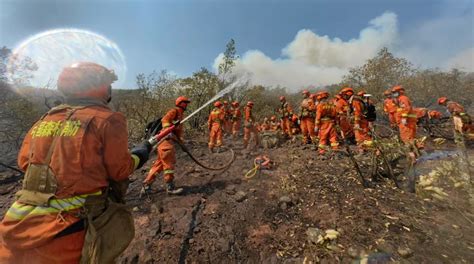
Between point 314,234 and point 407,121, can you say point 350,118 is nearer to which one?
point 407,121

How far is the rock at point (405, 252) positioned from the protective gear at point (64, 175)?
321 cm

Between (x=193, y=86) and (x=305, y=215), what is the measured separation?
Answer: 12073 mm

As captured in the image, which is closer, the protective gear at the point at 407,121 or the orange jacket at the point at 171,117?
the orange jacket at the point at 171,117

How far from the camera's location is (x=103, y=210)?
1.94 metres

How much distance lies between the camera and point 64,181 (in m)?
1.69

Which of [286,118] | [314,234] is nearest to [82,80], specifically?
[314,234]

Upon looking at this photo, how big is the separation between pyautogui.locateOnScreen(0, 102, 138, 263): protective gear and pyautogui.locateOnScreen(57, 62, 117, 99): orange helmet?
172 millimetres

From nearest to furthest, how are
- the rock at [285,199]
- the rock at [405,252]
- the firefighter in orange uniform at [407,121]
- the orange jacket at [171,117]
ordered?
1. the rock at [405,252]
2. the rock at [285,199]
3. the orange jacket at [171,117]
4. the firefighter in orange uniform at [407,121]

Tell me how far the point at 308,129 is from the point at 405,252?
21.9 feet

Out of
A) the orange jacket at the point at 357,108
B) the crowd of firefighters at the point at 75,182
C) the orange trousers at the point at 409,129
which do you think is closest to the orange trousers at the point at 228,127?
the orange jacket at the point at 357,108

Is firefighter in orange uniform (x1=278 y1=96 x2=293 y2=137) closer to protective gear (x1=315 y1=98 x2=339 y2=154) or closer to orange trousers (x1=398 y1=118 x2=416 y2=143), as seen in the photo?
protective gear (x1=315 y1=98 x2=339 y2=154)

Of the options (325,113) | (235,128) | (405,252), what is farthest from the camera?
(235,128)

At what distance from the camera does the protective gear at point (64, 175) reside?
1660 mm

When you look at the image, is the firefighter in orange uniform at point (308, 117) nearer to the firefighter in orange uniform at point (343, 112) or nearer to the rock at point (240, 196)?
the firefighter in orange uniform at point (343, 112)
